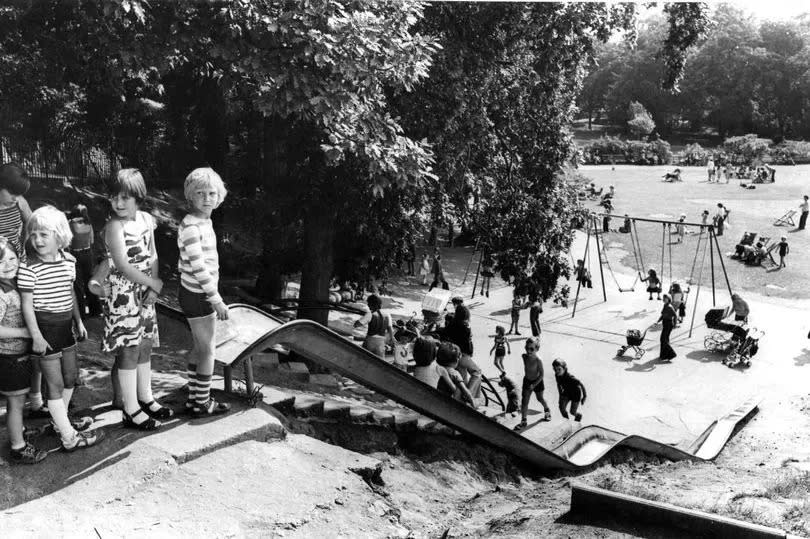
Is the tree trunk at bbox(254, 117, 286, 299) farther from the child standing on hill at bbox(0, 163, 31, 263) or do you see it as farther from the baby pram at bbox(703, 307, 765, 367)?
the baby pram at bbox(703, 307, 765, 367)

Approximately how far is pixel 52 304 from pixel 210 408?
136cm

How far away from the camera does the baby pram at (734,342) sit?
17.4 m

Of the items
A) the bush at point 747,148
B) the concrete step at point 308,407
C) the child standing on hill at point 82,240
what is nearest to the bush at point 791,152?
the bush at point 747,148

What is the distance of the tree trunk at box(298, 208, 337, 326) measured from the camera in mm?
13227

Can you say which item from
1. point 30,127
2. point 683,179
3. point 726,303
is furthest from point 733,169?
point 30,127

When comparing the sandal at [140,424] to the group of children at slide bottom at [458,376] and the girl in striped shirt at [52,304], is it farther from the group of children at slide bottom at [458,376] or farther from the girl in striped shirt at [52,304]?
the group of children at slide bottom at [458,376]

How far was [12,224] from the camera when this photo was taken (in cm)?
636

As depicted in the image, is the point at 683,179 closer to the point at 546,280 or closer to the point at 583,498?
the point at 546,280

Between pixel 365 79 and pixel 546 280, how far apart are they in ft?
28.3

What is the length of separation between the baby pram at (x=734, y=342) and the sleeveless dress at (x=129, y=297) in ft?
49.6

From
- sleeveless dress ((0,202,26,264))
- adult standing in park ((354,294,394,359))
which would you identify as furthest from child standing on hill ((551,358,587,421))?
sleeveless dress ((0,202,26,264))

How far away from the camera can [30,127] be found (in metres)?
14.6

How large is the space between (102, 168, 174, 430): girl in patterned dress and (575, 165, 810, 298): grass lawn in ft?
70.8

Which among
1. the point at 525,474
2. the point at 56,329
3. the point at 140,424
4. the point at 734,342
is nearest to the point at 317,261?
the point at 525,474
